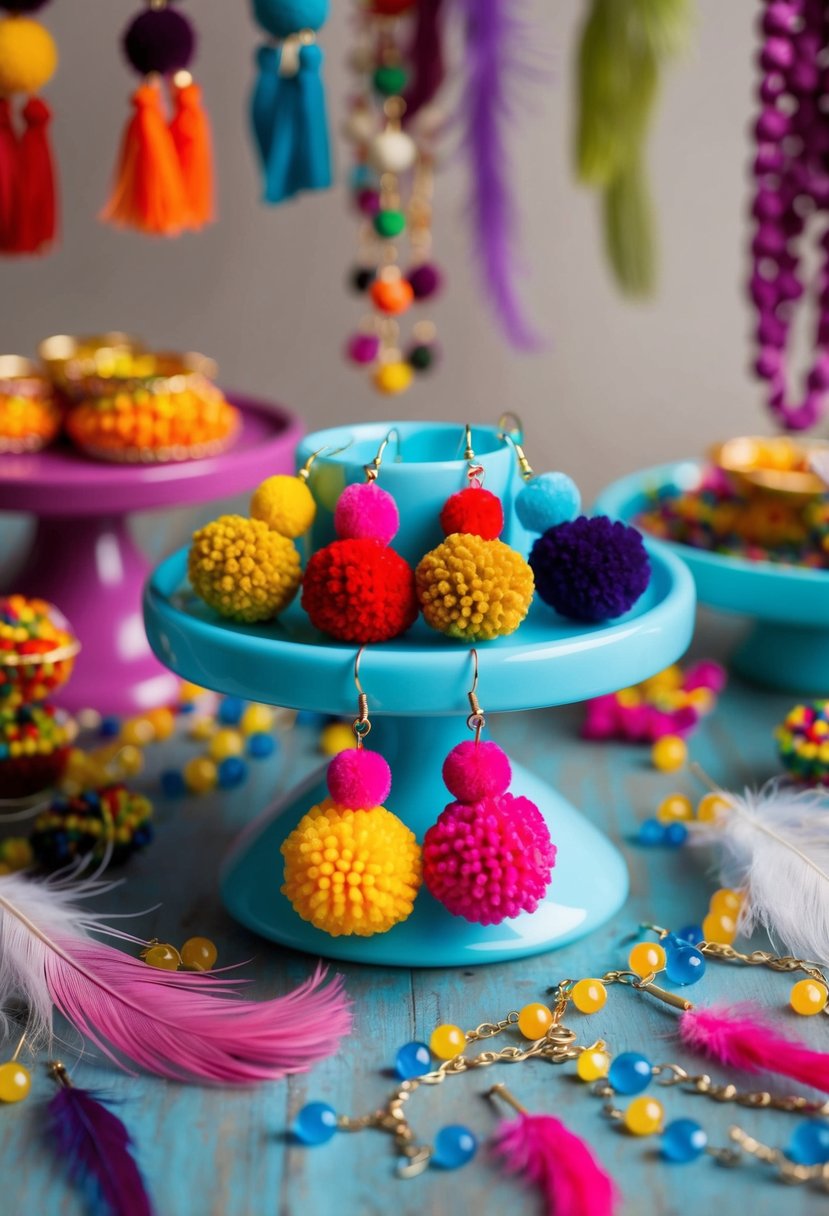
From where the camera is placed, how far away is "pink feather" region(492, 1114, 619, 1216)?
0.63 meters

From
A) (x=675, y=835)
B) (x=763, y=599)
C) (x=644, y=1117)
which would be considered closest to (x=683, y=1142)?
(x=644, y=1117)

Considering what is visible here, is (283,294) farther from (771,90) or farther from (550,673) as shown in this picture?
(550,673)

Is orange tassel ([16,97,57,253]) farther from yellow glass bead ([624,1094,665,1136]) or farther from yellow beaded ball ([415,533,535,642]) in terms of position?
yellow glass bead ([624,1094,665,1136])

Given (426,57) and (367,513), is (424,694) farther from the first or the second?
(426,57)

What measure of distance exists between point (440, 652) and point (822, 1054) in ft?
0.94

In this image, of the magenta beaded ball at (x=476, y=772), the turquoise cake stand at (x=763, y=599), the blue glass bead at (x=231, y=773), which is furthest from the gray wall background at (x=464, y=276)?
the magenta beaded ball at (x=476, y=772)

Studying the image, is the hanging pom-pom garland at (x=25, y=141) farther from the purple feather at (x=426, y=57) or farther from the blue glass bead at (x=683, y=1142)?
the blue glass bead at (x=683, y=1142)

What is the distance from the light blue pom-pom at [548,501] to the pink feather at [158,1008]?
11.7 inches

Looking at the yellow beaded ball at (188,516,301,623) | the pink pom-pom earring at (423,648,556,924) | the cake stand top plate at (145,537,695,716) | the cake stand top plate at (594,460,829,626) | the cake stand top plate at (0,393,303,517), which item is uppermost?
the yellow beaded ball at (188,516,301,623)

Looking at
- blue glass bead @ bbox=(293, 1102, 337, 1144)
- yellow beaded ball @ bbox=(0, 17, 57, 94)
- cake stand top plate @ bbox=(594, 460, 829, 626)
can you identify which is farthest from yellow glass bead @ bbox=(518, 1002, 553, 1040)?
yellow beaded ball @ bbox=(0, 17, 57, 94)

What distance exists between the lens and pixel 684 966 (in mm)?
811

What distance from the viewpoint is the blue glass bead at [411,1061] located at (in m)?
0.73

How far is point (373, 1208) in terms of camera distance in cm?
64

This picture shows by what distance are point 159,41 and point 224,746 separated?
565mm
